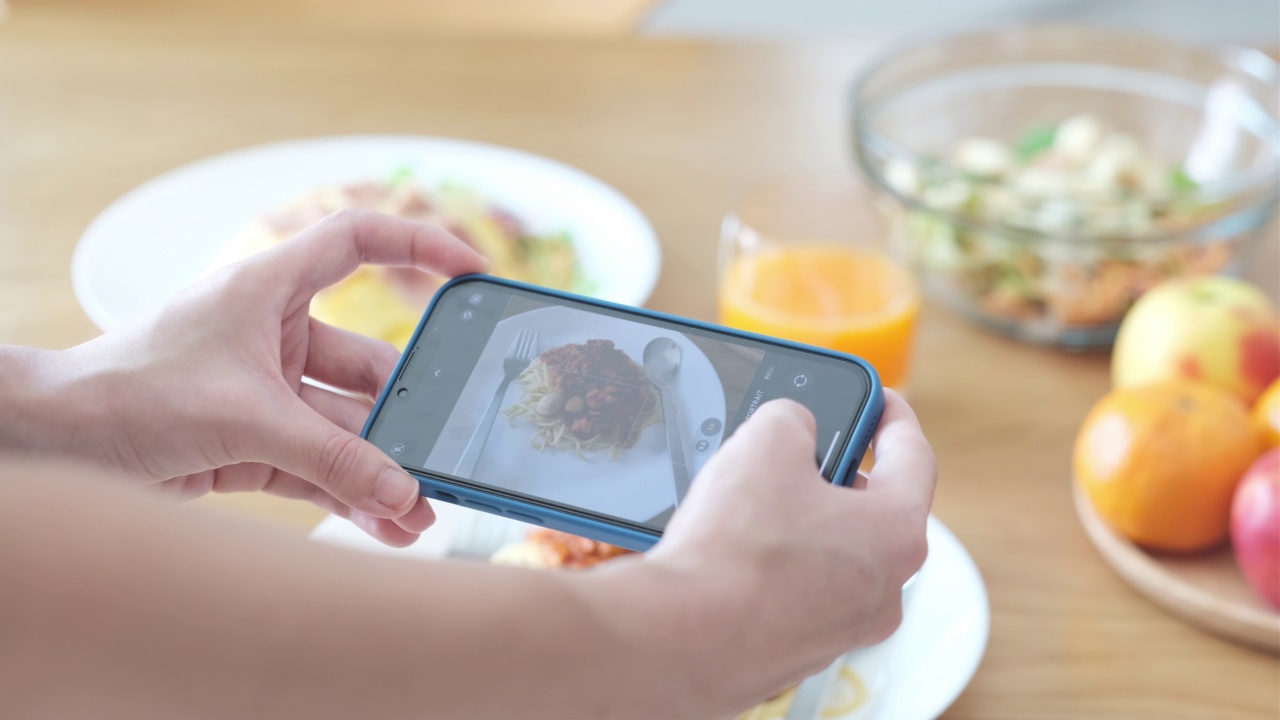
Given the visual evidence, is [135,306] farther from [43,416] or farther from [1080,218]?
[1080,218]

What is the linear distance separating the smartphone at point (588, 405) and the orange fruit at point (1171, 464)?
0.31m

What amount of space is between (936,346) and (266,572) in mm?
845

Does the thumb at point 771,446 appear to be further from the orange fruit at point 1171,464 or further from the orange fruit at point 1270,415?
the orange fruit at point 1270,415

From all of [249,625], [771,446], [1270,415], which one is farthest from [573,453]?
[1270,415]

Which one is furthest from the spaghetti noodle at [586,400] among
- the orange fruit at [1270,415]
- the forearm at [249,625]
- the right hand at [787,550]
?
the orange fruit at [1270,415]

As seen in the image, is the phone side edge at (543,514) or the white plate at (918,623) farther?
the white plate at (918,623)

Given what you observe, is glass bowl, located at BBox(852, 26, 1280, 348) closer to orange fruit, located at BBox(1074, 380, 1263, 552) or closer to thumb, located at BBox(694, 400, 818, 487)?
orange fruit, located at BBox(1074, 380, 1263, 552)

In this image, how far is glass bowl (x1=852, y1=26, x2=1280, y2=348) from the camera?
101 centimetres

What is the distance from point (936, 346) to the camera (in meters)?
1.08

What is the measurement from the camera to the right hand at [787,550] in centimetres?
45

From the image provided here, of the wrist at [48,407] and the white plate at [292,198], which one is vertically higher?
the wrist at [48,407]

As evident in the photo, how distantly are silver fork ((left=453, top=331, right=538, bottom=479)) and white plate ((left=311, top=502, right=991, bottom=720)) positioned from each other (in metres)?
0.10

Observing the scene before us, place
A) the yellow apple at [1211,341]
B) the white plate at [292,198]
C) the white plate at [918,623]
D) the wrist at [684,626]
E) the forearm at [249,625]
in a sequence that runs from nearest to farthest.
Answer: the forearm at [249,625], the wrist at [684,626], the white plate at [918,623], the yellow apple at [1211,341], the white plate at [292,198]

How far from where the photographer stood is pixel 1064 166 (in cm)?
114
